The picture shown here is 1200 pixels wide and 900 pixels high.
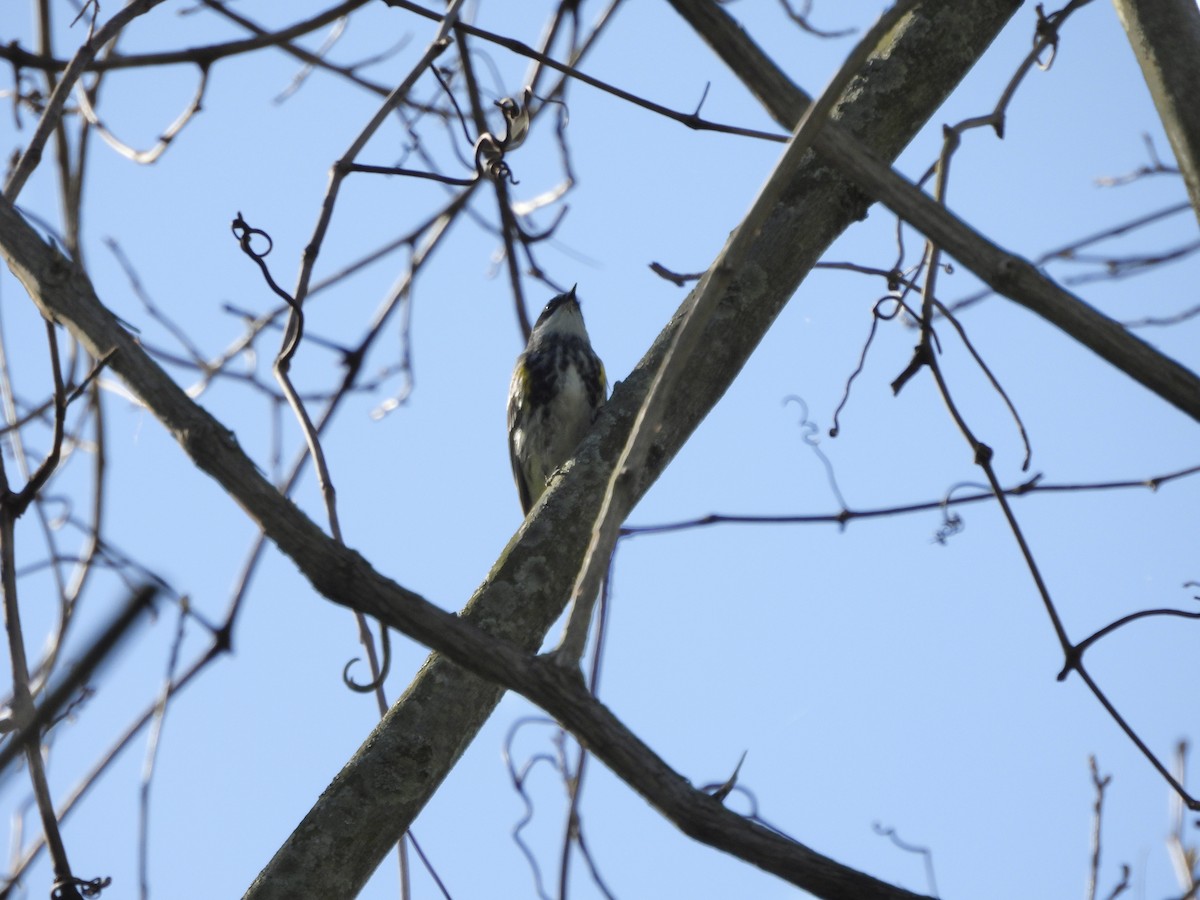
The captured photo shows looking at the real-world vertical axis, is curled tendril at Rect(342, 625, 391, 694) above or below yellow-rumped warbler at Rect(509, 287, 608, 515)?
below

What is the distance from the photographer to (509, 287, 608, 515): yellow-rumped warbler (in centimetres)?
534

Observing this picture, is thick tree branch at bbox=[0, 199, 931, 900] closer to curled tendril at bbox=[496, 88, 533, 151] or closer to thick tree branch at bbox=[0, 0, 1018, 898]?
thick tree branch at bbox=[0, 0, 1018, 898]

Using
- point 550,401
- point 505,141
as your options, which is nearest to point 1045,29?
point 505,141

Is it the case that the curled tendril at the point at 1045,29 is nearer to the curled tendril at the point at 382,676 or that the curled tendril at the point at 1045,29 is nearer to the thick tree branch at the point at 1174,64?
the thick tree branch at the point at 1174,64

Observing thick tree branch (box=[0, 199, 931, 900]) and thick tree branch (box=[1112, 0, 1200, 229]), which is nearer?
thick tree branch (box=[0, 199, 931, 900])

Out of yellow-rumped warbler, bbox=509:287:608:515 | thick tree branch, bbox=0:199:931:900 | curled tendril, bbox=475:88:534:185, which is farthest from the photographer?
yellow-rumped warbler, bbox=509:287:608:515

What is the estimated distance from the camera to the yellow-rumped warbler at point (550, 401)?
5.34 m

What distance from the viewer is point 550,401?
5387 mm

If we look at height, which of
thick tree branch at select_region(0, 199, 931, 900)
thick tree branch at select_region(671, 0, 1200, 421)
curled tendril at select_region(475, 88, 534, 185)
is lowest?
thick tree branch at select_region(0, 199, 931, 900)

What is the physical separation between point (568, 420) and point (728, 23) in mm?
3886

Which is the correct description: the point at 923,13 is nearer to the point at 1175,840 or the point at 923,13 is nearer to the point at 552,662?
the point at 552,662

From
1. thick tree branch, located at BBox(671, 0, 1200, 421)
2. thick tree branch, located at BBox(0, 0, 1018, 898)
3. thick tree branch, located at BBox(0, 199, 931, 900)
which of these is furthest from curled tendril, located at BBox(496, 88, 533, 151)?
thick tree branch, located at BBox(0, 199, 931, 900)

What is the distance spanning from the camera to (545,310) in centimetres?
624

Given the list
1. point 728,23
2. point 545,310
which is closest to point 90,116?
point 728,23
